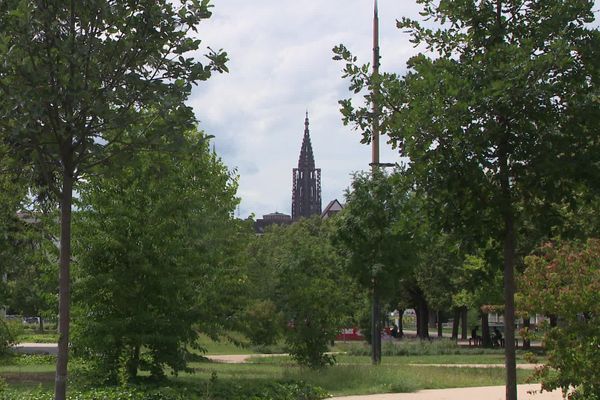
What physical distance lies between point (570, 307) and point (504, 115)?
399 centimetres

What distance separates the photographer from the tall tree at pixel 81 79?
714cm

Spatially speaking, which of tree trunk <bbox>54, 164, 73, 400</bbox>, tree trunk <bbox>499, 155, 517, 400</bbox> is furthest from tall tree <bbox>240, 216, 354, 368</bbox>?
tree trunk <bbox>54, 164, 73, 400</bbox>

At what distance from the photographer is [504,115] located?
7398mm

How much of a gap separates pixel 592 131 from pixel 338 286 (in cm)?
1375

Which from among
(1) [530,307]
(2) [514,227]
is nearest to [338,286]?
(1) [530,307]

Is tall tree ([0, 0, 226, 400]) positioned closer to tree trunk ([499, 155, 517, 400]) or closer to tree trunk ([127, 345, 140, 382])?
tree trunk ([499, 155, 517, 400])

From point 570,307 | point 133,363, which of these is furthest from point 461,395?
point 133,363

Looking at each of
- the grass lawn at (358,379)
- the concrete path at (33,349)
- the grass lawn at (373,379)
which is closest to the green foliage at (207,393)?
the grass lawn at (358,379)

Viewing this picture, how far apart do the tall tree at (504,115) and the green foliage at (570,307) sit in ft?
9.62

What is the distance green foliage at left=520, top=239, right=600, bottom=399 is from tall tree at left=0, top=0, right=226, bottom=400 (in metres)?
5.58

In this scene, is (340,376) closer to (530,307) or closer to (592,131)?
(530,307)

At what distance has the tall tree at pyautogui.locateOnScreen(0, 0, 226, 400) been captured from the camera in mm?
7137

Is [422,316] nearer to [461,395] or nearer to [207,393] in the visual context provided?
[461,395]

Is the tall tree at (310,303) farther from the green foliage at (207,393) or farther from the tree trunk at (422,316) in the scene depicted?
the tree trunk at (422,316)
